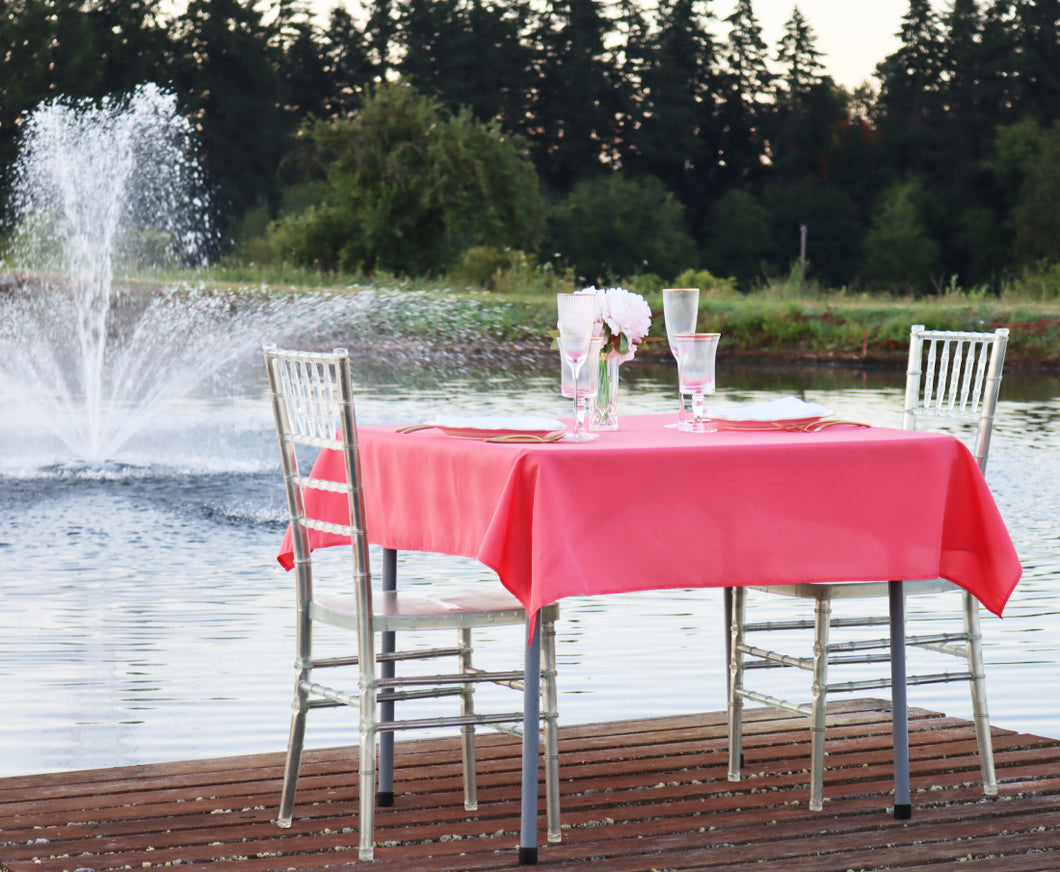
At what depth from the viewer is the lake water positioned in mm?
4148

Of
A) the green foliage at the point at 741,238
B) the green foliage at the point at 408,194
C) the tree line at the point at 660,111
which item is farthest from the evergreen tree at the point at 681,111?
the green foliage at the point at 408,194

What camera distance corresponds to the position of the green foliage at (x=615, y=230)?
147ft

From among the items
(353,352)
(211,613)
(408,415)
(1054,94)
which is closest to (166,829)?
(211,613)

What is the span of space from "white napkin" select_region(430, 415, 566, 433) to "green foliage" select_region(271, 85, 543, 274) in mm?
30869

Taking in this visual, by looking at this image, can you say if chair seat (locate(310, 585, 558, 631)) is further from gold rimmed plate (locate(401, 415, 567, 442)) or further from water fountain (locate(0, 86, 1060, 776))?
water fountain (locate(0, 86, 1060, 776))

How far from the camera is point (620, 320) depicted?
3.23 m

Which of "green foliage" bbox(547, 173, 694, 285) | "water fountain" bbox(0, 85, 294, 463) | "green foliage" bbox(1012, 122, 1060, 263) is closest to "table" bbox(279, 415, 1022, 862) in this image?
"water fountain" bbox(0, 85, 294, 463)

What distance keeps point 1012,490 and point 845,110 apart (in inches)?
1599

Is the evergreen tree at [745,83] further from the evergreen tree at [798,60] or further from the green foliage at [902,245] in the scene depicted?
the green foliage at [902,245]

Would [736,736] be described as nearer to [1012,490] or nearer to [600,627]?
[600,627]

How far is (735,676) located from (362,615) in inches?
39.5

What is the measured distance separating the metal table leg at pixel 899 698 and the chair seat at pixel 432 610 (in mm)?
712

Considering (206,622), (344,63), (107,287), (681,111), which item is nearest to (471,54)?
(344,63)

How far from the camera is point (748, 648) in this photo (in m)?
3.46
